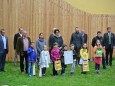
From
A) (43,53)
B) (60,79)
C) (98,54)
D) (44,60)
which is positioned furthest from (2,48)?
(98,54)

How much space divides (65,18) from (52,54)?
527cm


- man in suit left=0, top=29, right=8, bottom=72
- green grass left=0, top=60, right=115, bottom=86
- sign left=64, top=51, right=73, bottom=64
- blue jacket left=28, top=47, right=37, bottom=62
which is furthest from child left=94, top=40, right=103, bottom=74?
man in suit left=0, top=29, right=8, bottom=72

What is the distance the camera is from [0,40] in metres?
18.8

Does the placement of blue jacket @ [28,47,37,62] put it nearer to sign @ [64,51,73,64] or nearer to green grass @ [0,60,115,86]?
green grass @ [0,60,115,86]

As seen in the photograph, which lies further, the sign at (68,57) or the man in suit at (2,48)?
the man in suit at (2,48)

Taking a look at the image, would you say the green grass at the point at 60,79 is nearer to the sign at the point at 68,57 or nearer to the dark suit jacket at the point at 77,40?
the sign at the point at 68,57

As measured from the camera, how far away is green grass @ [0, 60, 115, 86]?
16.1 m

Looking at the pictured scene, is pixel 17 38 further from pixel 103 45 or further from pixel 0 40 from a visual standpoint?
pixel 103 45

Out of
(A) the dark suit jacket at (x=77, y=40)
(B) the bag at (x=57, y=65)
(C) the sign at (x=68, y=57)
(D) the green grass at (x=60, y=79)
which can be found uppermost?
(A) the dark suit jacket at (x=77, y=40)

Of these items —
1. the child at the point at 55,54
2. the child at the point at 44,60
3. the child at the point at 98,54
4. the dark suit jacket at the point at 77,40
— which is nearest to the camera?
the child at the point at 44,60

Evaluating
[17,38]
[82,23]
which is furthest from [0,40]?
[82,23]

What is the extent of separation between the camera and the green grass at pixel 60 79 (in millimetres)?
16087

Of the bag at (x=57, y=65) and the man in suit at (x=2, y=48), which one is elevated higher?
the man in suit at (x=2, y=48)

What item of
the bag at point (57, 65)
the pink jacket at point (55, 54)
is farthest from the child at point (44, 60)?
the bag at point (57, 65)
